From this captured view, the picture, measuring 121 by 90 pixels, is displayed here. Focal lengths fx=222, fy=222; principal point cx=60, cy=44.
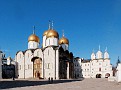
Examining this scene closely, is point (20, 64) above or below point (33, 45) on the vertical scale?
below

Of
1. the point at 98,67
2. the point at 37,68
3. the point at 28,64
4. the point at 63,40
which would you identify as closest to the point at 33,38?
the point at 28,64

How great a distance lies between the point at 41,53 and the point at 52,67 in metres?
5.71

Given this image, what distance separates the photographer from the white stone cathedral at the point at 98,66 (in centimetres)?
7956

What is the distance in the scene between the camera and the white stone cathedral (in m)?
79.6

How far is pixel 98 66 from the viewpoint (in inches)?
3194

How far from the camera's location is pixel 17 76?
63250 millimetres

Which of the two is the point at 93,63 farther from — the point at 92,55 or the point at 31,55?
the point at 31,55

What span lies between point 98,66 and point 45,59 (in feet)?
99.2

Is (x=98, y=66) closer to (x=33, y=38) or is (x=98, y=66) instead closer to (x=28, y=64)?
(x=33, y=38)

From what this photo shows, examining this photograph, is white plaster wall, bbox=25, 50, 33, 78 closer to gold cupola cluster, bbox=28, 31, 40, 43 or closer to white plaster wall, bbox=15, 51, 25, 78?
white plaster wall, bbox=15, 51, 25, 78

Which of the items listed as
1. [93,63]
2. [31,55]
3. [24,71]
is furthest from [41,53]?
[93,63]

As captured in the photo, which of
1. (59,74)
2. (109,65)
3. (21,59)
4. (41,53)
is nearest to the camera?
(59,74)

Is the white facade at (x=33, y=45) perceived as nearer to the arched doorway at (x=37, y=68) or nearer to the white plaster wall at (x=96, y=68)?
the arched doorway at (x=37, y=68)

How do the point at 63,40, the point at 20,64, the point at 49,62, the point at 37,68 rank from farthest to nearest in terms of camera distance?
1. the point at 63,40
2. the point at 20,64
3. the point at 37,68
4. the point at 49,62
